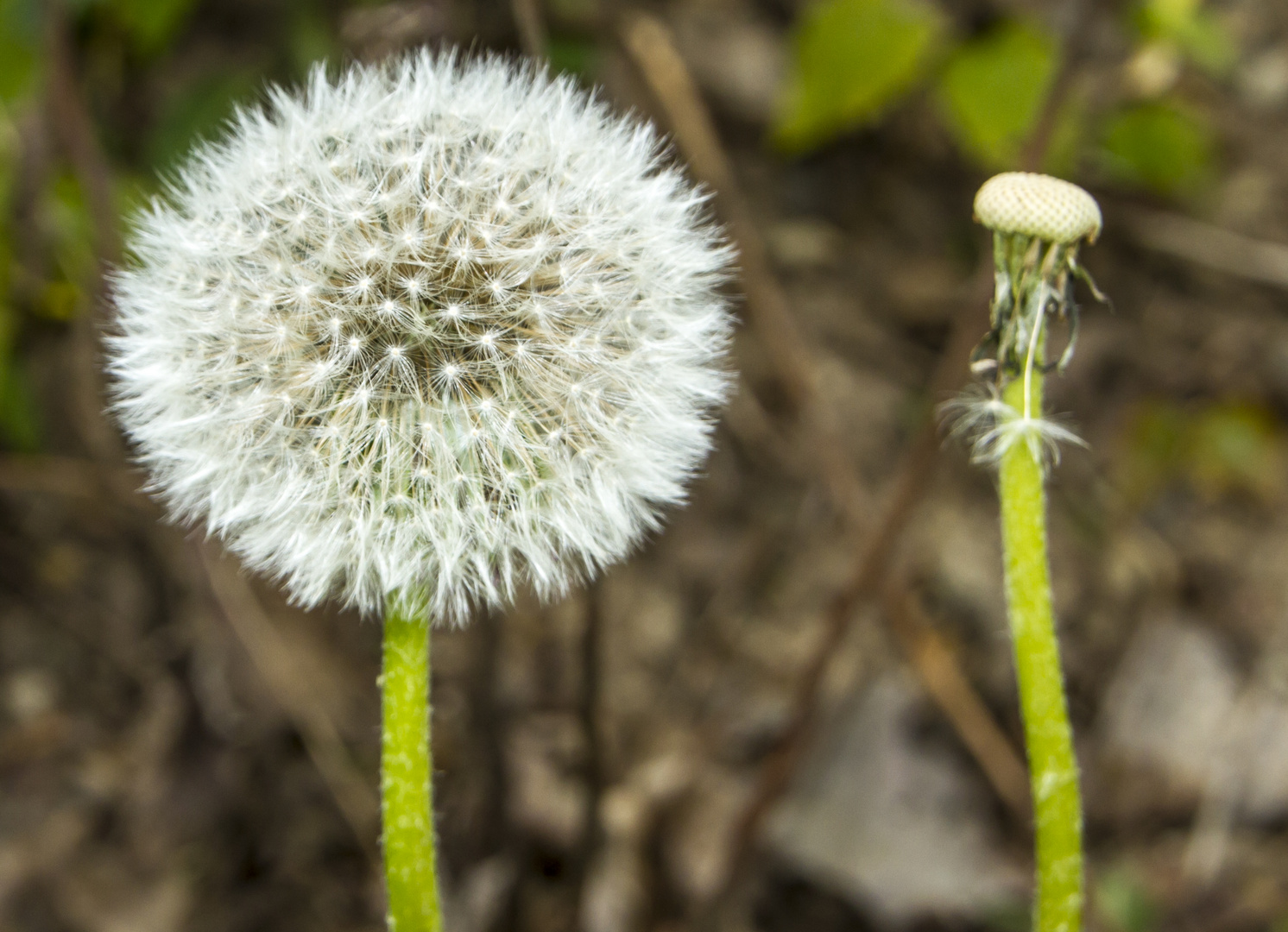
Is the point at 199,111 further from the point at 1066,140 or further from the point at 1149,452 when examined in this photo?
the point at 1149,452

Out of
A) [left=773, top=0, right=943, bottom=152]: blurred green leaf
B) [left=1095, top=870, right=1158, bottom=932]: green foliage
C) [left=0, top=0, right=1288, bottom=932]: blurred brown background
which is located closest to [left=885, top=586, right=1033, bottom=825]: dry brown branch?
[left=0, top=0, right=1288, bottom=932]: blurred brown background

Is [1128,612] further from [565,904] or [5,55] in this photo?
[5,55]

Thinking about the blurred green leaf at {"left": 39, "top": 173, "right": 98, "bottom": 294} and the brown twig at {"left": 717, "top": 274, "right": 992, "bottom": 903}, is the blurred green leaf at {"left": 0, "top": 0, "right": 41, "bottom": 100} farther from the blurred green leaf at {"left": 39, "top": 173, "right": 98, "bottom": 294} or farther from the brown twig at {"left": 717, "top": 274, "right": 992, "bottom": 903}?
the brown twig at {"left": 717, "top": 274, "right": 992, "bottom": 903}

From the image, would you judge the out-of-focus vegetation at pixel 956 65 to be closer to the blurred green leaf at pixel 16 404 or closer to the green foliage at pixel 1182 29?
the green foliage at pixel 1182 29

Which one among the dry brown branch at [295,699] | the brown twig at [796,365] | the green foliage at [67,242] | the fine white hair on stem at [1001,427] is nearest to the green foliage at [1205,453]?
the brown twig at [796,365]

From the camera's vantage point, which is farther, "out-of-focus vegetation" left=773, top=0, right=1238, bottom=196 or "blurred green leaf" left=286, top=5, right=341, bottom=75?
"blurred green leaf" left=286, top=5, right=341, bottom=75
